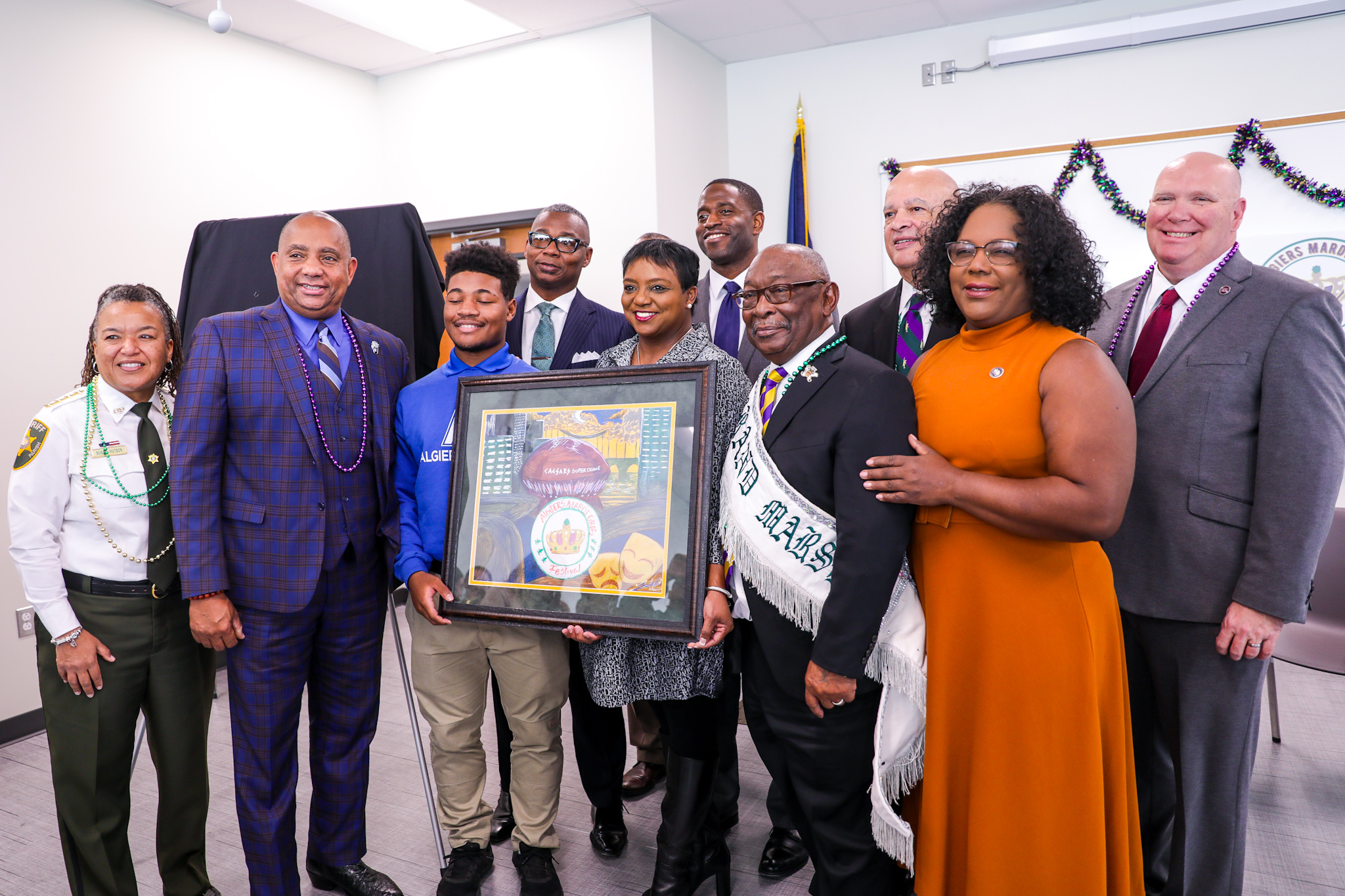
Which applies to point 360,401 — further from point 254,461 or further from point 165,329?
point 165,329

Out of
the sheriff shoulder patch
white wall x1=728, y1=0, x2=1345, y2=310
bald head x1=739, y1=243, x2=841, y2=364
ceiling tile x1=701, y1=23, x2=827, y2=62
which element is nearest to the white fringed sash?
bald head x1=739, y1=243, x2=841, y2=364

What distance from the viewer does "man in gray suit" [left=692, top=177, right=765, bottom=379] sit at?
3191 mm

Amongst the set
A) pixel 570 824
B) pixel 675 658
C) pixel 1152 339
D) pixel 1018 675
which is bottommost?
pixel 570 824

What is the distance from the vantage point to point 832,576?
5.61 feet

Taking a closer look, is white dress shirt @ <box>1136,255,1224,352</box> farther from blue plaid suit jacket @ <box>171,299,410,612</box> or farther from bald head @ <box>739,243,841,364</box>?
blue plaid suit jacket @ <box>171,299,410,612</box>

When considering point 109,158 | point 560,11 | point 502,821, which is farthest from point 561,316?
point 109,158

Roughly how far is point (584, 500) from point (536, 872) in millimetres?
1105

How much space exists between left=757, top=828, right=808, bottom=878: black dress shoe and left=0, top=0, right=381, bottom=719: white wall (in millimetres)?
3317

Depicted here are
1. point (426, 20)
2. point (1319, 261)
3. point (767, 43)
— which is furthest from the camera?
point (767, 43)

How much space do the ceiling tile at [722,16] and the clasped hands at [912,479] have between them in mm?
3726

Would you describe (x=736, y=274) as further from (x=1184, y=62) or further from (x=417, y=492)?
(x=1184, y=62)

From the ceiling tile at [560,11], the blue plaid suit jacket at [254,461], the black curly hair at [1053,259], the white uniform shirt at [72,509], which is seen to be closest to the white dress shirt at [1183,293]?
the black curly hair at [1053,259]

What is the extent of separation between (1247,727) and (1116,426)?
2.92 ft

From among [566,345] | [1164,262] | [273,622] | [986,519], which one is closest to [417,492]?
[273,622]
